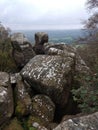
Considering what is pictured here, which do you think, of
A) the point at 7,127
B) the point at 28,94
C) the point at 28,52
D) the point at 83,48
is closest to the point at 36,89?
the point at 28,94

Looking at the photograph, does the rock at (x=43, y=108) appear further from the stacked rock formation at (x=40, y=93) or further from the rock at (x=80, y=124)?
the rock at (x=80, y=124)

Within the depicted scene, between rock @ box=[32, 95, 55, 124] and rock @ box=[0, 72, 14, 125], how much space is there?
0.97 meters

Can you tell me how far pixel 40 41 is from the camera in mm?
14664

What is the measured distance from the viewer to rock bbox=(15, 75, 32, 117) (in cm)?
1055

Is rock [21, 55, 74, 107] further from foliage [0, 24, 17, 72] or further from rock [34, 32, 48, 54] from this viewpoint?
rock [34, 32, 48, 54]

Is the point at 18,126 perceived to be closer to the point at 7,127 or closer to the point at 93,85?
the point at 7,127

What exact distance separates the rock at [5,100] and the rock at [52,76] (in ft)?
3.14

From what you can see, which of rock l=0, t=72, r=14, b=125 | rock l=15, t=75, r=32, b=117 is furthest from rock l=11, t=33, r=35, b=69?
rock l=0, t=72, r=14, b=125

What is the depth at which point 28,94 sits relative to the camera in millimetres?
11039

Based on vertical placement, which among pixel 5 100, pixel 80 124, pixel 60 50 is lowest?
pixel 5 100

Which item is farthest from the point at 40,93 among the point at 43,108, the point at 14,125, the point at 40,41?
the point at 40,41

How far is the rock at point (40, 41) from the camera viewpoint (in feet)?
48.0

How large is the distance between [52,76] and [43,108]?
1.30 meters

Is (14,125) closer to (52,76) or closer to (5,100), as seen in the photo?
(5,100)
